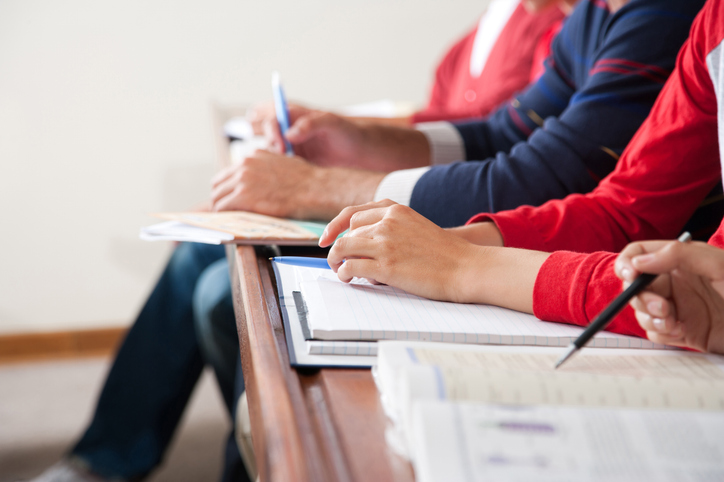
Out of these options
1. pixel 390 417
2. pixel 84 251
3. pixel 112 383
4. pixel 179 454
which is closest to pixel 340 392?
pixel 390 417

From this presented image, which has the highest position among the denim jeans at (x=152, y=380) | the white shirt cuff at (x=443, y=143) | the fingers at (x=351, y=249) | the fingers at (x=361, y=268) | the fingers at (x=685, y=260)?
the fingers at (x=685, y=260)

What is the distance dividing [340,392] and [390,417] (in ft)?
0.12

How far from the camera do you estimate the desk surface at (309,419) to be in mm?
260

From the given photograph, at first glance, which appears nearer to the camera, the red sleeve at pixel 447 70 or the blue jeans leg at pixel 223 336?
the blue jeans leg at pixel 223 336

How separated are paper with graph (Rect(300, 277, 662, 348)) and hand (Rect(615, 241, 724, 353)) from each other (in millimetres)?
33

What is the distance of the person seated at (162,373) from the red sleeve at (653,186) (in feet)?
1.86

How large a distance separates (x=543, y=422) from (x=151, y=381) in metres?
1.02

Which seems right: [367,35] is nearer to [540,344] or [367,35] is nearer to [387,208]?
[387,208]

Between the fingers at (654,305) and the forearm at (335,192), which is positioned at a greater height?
the fingers at (654,305)

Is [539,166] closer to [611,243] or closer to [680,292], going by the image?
[611,243]

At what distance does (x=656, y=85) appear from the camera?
0.73 meters

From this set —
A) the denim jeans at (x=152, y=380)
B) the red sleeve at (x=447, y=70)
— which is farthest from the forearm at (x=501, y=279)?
the red sleeve at (x=447, y=70)

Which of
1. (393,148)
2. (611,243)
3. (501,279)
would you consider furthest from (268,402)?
(393,148)

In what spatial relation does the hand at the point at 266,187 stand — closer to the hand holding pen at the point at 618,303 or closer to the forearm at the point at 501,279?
the forearm at the point at 501,279
